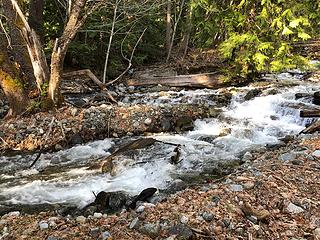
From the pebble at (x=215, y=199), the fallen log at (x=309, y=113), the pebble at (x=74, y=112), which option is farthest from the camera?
the fallen log at (x=309, y=113)

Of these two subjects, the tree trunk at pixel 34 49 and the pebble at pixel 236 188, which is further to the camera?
the tree trunk at pixel 34 49

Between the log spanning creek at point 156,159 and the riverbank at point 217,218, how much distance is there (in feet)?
4.15

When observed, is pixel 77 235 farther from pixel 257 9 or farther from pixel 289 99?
pixel 257 9

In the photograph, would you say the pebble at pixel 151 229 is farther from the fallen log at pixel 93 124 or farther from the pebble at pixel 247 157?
the fallen log at pixel 93 124

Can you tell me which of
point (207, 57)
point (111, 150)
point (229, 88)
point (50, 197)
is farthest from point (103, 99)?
point (207, 57)

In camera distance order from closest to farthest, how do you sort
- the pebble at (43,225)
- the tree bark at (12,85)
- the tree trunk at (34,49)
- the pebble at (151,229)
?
the pebble at (151,229)
the pebble at (43,225)
the tree trunk at (34,49)
the tree bark at (12,85)

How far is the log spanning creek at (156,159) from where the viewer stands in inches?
225

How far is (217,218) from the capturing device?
381cm

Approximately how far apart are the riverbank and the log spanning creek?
127 cm

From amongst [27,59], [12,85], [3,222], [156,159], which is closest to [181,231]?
[3,222]

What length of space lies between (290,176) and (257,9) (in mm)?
8079

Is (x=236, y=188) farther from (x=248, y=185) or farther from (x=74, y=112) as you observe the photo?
(x=74, y=112)

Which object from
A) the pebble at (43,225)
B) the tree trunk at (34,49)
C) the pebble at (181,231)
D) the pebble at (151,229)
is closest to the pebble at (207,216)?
the pebble at (181,231)

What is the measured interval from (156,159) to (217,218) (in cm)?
326
